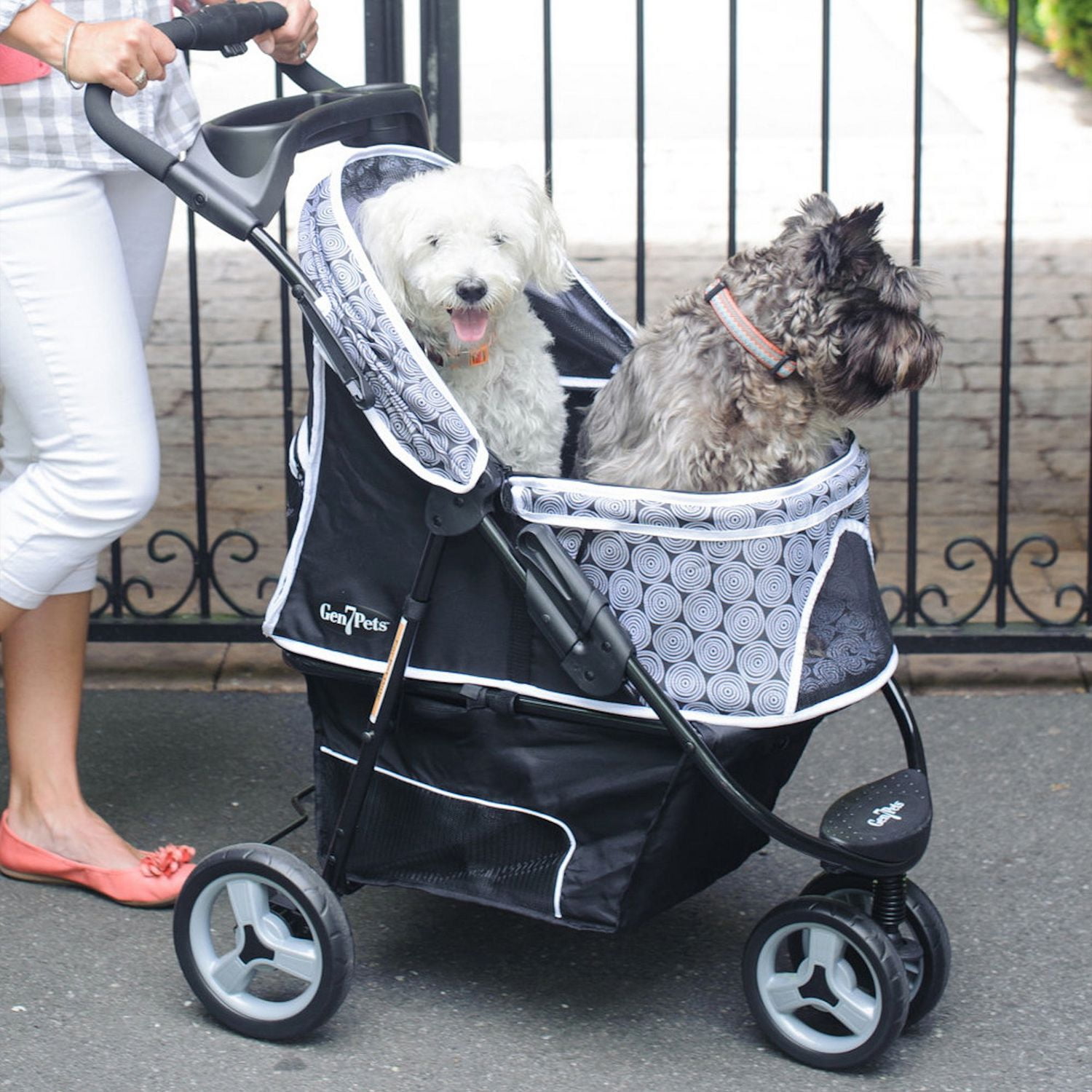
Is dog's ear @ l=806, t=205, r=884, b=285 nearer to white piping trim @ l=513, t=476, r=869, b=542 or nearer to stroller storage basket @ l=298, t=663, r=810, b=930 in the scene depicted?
white piping trim @ l=513, t=476, r=869, b=542

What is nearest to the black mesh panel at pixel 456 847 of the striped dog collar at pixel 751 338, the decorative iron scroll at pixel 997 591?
the striped dog collar at pixel 751 338

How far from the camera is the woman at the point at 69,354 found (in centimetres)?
280

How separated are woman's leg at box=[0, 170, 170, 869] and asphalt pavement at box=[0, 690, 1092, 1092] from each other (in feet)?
1.16

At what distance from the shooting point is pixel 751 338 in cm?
268

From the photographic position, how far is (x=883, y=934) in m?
2.57

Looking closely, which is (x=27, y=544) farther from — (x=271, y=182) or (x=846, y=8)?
(x=846, y=8)

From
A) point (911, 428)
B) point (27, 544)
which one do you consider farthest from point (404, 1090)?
point (911, 428)

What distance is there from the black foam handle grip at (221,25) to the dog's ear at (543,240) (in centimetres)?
48

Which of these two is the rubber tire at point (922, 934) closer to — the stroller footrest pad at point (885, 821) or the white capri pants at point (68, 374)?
the stroller footrest pad at point (885, 821)

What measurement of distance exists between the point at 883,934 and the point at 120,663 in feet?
8.21

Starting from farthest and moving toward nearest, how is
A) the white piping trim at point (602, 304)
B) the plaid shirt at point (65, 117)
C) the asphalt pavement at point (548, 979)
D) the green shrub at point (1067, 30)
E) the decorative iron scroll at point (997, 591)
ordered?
the green shrub at point (1067, 30), the decorative iron scroll at point (997, 591), the white piping trim at point (602, 304), the plaid shirt at point (65, 117), the asphalt pavement at point (548, 979)

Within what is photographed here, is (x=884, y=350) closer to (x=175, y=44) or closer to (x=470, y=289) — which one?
(x=470, y=289)

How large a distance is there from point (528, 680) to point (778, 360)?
2.08ft

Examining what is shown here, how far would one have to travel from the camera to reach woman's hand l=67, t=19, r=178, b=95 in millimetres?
2576
